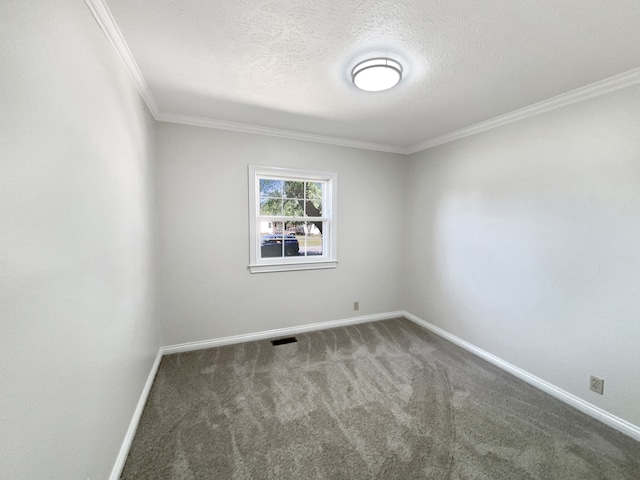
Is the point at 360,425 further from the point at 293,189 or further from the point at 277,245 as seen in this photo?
the point at 293,189

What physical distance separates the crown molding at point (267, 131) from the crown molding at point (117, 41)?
421 millimetres

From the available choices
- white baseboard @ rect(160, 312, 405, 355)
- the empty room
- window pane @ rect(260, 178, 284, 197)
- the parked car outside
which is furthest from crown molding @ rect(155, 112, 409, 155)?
white baseboard @ rect(160, 312, 405, 355)

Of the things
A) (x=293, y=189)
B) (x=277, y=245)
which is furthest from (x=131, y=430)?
(x=293, y=189)

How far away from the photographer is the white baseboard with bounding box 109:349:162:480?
1.43 metres

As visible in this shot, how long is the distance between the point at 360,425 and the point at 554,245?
2.16 m

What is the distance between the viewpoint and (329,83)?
1994 mm

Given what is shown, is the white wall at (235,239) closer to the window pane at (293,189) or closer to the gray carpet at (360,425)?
the window pane at (293,189)

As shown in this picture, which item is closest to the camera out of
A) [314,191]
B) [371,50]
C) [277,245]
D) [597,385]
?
[371,50]

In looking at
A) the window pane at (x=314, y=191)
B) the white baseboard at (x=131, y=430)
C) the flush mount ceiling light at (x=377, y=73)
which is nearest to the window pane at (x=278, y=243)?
the window pane at (x=314, y=191)

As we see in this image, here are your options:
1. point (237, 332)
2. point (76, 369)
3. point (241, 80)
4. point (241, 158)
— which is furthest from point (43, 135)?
point (237, 332)

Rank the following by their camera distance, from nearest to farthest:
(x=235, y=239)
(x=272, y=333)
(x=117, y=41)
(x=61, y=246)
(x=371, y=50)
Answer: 1. (x=61, y=246)
2. (x=117, y=41)
3. (x=371, y=50)
4. (x=235, y=239)
5. (x=272, y=333)

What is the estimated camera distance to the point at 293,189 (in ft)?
11.0

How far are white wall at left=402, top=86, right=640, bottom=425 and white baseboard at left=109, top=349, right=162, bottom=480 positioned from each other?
3.20 metres

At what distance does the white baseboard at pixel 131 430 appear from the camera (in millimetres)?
1428
